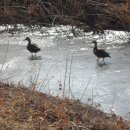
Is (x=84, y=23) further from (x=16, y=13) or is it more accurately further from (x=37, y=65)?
(x=37, y=65)

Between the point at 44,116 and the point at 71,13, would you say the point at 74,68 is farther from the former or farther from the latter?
the point at 71,13

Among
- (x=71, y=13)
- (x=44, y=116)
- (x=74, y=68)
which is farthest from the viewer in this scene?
(x=71, y=13)

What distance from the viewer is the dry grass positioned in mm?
5320

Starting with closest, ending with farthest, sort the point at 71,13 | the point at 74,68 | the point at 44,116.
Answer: the point at 44,116
the point at 74,68
the point at 71,13

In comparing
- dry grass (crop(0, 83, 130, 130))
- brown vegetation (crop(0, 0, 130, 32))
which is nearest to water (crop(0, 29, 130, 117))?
dry grass (crop(0, 83, 130, 130))

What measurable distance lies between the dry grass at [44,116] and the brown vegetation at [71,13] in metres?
7.37

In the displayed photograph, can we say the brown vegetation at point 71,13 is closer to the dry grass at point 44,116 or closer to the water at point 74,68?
the water at point 74,68

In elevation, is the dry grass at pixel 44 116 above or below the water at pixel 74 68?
above

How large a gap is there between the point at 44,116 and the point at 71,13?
9175 millimetres

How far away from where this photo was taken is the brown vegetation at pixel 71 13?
13781 mm

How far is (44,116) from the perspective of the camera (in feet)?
18.6

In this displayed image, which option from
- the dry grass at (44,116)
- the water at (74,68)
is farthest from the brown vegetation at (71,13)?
the dry grass at (44,116)

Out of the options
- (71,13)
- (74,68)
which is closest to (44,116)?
(74,68)

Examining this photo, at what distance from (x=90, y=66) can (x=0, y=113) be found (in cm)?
468
